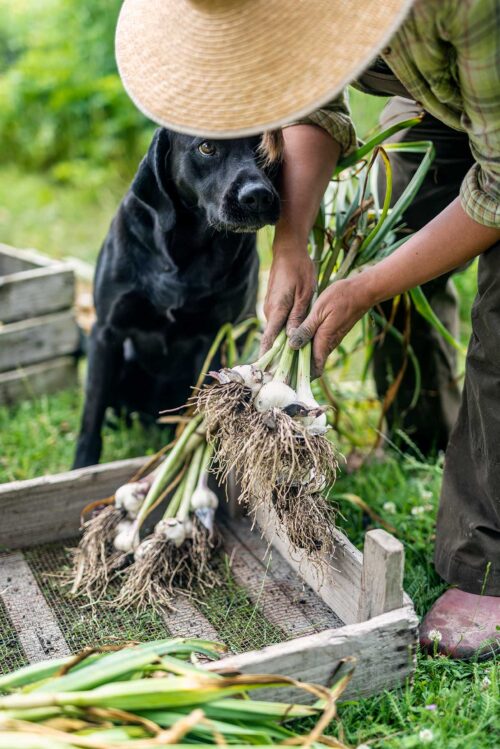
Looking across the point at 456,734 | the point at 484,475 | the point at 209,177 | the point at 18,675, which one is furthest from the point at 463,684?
the point at 209,177

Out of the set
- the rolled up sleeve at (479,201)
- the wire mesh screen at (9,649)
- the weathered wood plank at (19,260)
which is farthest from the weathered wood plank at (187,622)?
the weathered wood plank at (19,260)

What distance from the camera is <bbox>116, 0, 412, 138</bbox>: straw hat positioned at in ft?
4.82

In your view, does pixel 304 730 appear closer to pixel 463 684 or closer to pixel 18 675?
pixel 463 684

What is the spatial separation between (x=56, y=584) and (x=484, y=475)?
112 centimetres

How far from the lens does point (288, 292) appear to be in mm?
2102

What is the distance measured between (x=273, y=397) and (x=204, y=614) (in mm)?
608

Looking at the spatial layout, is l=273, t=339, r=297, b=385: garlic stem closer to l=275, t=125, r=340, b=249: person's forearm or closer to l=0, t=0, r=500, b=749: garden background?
l=275, t=125, r=340, b=249: person's forearm

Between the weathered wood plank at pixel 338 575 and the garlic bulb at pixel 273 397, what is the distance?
240 mm

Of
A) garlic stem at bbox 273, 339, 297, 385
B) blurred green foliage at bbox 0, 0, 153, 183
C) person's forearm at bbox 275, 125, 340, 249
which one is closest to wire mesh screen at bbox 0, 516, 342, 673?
garlic stem at bbox 273, 339, 297, 385

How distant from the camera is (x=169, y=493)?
252 centimetres

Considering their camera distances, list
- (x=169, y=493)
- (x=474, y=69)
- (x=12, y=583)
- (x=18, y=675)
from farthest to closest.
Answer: (x=169, y=493)
(x=12, y=583)
(x=474, y=69)
(x=18, y=675)

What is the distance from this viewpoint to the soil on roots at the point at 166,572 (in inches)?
84.7

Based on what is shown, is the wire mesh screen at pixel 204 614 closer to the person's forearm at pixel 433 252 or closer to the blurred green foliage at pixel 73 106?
the person's forearm at pixel 433 252

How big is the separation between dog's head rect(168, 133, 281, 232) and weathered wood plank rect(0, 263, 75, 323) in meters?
1.24
